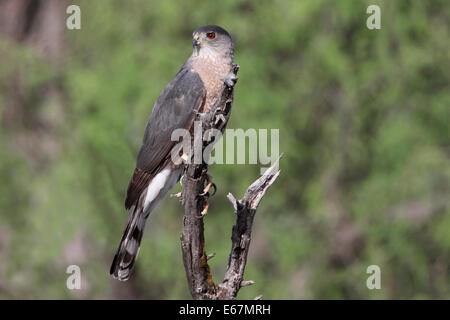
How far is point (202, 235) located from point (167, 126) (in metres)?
1.15

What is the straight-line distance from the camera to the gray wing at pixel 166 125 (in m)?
5.12

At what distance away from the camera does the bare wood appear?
4.31m

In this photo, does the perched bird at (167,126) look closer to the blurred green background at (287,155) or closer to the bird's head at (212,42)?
the bird's head at (212,42)

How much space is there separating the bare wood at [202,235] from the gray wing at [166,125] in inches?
30.9

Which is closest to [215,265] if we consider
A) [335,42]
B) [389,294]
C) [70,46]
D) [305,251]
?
[305,251]

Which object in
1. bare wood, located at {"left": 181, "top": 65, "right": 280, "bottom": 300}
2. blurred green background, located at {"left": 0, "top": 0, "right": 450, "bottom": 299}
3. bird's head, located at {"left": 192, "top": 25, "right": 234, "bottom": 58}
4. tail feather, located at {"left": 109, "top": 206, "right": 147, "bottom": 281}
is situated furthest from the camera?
blurred green background, located at {"left": 0, "top": 0, "right": 450, "bottom": 299}

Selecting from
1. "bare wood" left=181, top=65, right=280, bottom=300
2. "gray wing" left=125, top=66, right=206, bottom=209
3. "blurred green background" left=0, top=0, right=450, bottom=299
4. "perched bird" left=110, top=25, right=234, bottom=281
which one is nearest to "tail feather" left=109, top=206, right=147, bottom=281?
"perched bird" left=110, top=25, right=234, bottom=281

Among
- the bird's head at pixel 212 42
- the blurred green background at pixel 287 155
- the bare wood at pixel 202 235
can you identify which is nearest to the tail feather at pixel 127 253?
the bare wood at pixel 202 235

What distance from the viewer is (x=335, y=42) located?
Answer: 33.8ft

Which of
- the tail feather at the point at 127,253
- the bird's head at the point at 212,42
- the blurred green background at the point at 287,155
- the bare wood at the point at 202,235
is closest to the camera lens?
the bare wood at the point at 202,235

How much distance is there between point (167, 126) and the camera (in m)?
5.20

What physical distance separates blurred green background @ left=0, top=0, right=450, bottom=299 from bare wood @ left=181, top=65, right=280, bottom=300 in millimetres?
5246

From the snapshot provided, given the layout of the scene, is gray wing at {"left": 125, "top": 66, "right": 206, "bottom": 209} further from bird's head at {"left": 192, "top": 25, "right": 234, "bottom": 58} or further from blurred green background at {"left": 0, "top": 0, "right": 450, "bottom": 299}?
blurred green background at {"left": 0, "top": 0, "right": 450, "bottom": 299}
